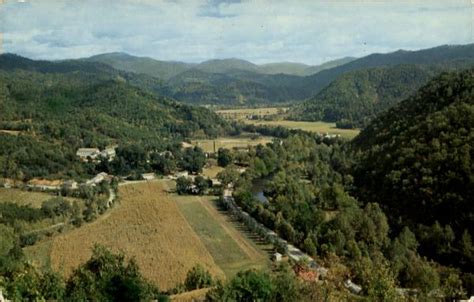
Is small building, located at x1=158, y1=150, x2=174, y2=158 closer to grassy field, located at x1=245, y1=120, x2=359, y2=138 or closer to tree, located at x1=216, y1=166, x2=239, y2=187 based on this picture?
tree, located at x1=216, y1=166, x2=239, y2=187

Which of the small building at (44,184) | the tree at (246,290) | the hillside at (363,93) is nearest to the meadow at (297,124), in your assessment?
the hillside at (363,93)

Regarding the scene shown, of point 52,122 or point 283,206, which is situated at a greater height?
point 52,122

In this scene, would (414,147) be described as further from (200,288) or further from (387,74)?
(387,74)

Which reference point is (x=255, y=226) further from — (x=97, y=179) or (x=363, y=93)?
(x=363, y=93)

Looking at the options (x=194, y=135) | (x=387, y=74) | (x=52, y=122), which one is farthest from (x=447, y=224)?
(x=387, y=74)

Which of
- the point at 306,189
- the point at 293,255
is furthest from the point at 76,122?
the point at 293,255

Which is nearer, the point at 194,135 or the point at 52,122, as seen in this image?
the point at 52,122

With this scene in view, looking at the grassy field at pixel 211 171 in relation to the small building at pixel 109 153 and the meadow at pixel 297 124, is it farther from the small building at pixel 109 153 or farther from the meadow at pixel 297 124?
the meadow at pixel 297 124
